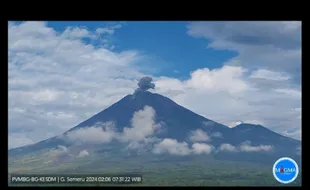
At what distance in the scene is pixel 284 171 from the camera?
35.1 ft

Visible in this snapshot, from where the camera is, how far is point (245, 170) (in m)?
10.8

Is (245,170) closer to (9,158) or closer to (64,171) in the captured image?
(64,171)

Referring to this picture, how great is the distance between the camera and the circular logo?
10703 millimetres

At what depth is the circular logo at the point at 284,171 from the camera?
10703 mm

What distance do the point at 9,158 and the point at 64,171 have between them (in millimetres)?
903
